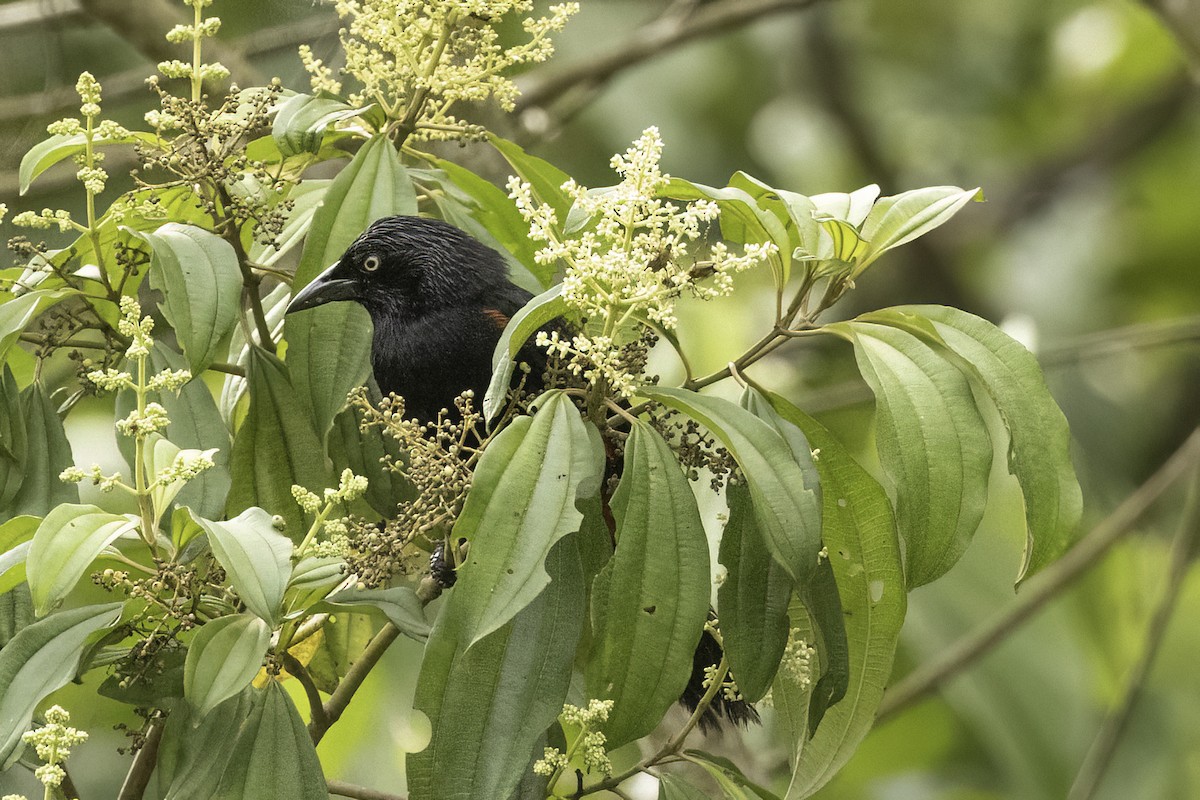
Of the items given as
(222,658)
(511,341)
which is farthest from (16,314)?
(511,341)

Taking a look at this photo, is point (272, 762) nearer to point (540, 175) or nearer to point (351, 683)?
point (351, 683)

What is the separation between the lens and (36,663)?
1475mm

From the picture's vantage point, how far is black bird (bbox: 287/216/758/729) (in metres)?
2.44

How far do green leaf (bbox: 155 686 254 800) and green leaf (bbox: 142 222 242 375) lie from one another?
0.40 metres

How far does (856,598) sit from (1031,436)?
0.28 meters

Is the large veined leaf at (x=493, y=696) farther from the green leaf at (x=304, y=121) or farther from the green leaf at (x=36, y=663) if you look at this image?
the green leaf at (x=304, y=121)

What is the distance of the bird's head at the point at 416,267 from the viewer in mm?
2371

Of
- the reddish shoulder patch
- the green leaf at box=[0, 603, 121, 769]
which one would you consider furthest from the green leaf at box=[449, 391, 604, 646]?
the reddish shoulder patch

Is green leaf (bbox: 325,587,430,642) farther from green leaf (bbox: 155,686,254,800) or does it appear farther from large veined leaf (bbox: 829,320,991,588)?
large veined leaf (bbox: 829,320,991,588)

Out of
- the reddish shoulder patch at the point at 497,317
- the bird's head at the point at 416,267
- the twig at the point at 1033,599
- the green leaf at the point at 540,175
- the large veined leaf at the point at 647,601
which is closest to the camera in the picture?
the large veined leaf at the point at 647,601

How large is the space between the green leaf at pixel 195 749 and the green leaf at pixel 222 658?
0.30ft

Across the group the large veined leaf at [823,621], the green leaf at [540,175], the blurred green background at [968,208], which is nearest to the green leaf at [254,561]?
the large veined leaf at [823,621]

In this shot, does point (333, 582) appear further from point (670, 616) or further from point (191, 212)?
point (191, 212)

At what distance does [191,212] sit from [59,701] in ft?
4.26
